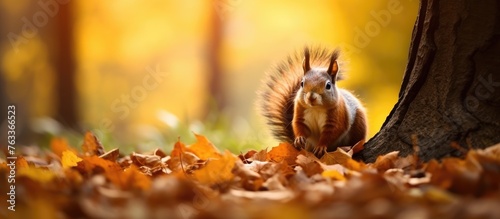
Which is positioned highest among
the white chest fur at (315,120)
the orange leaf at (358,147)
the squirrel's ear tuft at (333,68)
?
the squirrel's ear tuft at (333,68)

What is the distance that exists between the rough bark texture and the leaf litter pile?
201 mm

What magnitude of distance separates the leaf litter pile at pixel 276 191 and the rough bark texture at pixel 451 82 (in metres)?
0.20

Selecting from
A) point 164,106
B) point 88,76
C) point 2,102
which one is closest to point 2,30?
point 2,102

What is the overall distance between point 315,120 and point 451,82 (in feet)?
2.52

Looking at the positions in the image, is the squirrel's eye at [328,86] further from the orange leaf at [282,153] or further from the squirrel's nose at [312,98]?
the orange leaf at [282,153]

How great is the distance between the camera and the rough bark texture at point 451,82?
2262 millimetres

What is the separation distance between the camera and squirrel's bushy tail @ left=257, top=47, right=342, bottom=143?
10.6ft

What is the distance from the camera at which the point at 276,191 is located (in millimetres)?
1856

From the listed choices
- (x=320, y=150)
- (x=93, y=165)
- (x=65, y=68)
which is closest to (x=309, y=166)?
(x=320, y=150)

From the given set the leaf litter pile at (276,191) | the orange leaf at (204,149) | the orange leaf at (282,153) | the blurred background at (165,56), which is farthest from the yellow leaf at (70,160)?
the blurred background at (165,56)

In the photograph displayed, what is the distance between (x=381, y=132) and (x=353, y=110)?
1.11ft

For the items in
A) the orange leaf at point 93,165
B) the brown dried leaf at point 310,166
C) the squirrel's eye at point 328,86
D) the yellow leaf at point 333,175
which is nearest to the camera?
the yellow leaf at point 333,175

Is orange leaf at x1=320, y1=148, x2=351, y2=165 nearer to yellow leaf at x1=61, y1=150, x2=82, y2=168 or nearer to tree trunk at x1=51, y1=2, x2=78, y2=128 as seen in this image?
yellow leaf at x1=61, y1=150, x2=82, y2=168

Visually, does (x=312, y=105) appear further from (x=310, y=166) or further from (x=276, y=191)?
(x=276, y=191)
